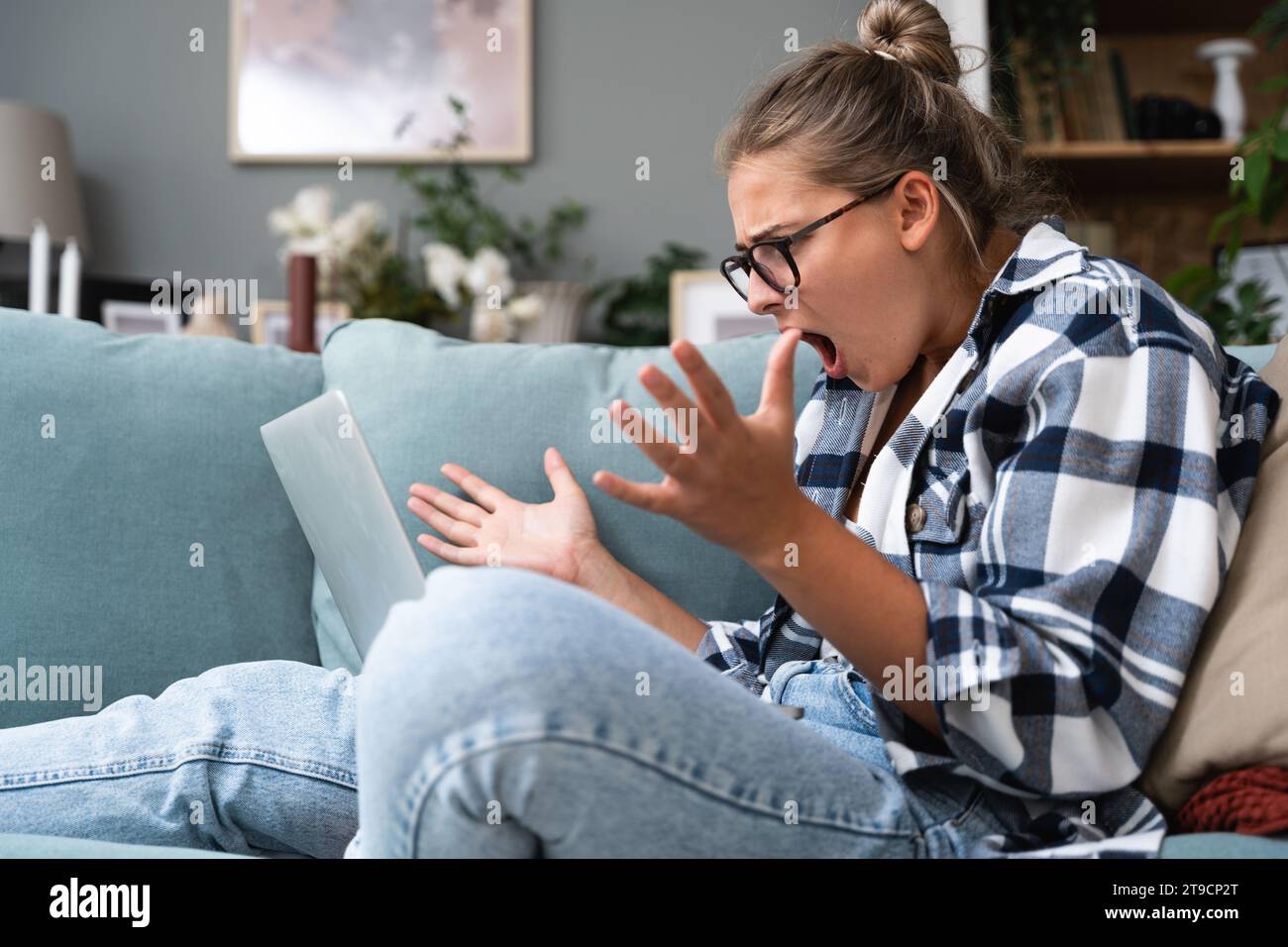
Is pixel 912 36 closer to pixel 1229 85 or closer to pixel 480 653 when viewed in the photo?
pixel 480 653

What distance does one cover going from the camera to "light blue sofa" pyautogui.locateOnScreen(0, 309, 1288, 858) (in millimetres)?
1176

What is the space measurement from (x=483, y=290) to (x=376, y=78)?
66 cm

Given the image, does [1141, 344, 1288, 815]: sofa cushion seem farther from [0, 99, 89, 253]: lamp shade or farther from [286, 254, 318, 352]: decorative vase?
[0, 99, 89, 253]: lamp shade

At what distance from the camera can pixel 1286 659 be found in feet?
2.60

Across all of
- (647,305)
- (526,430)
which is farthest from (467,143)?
(526,430)

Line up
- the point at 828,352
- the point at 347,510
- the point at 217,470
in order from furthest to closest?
the point at 217,470 → the point at 828,352 → the point at 347,510

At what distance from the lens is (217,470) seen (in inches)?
48.9

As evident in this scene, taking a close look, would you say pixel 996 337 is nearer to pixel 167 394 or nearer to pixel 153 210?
pixel 167 394

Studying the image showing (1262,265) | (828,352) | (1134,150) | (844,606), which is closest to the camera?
(844,606)

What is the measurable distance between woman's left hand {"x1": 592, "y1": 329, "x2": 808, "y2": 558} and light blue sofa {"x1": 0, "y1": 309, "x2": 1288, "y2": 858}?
1.73 ft

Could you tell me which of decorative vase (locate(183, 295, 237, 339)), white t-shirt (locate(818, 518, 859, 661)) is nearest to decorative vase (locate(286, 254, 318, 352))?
decorative vase (locate(183, 295, 237, 339))

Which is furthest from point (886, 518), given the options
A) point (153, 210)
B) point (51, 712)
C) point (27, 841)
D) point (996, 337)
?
point (153, 210)
